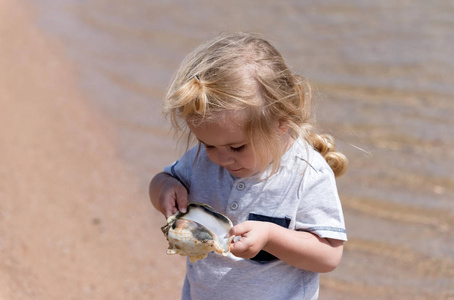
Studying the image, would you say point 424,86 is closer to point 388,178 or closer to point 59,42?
point 388,178

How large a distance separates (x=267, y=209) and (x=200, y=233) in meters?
0.25

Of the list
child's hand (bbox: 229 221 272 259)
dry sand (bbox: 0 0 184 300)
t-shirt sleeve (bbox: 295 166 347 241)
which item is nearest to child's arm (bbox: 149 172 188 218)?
child's hand (bbox: 229 221 272 259)

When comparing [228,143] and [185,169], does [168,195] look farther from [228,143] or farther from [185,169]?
[228,143]

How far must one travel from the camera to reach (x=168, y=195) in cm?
225

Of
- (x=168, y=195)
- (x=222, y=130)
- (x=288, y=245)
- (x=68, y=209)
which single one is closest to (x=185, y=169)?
(x=168, y=195)

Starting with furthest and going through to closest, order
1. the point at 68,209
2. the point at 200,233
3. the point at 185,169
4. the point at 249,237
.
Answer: the point at 68,209
the point at 185,169
the point at 200,233
the point at 249,237

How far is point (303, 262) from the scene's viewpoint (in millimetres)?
2127

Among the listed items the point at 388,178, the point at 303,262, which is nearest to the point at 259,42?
the point at 303,262

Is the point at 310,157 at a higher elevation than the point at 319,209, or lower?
higher

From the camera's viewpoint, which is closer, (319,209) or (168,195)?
(319,209)

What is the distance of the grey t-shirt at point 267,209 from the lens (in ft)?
6.98

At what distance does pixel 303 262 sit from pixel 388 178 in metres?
2.96

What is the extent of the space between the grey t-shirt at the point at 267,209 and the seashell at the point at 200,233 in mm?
110

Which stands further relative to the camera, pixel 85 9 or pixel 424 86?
pixel 85 9
